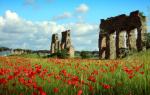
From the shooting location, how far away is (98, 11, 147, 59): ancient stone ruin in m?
37.7

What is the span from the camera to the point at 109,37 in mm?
43594

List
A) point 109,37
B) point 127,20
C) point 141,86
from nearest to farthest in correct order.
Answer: point 141,86 → point 127,20 → point 109,37

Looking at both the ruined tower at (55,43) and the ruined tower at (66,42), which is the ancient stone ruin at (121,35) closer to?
the ruined tower at (66,42)

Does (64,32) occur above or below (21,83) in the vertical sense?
above

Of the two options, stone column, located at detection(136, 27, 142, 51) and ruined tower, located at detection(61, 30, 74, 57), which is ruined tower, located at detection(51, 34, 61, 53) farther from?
stone column, located at detection(136, 27, 142, 51)

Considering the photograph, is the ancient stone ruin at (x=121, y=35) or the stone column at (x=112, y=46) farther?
the stone column at (x=112, y=46)

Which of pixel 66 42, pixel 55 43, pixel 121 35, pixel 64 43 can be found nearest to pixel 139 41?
pixel 121 35

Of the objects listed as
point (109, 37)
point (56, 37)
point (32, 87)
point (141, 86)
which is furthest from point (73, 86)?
point (56, 37)

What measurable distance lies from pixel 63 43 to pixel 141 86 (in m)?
48.8

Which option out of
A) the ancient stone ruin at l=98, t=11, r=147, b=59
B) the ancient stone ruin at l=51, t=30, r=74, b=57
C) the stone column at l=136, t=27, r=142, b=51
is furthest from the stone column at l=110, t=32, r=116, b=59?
the ancient stone ruin at l=51, t=30, r=74, b=57

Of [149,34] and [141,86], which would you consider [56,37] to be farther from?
[141,86]

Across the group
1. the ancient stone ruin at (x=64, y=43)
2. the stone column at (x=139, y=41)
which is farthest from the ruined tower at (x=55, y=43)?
the stone column at (x=139, y=41)

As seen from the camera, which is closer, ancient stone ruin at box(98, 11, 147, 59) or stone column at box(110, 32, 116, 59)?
ancient stone ruin at box(98, 11, 147, 59)

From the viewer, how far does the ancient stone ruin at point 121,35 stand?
124ft
